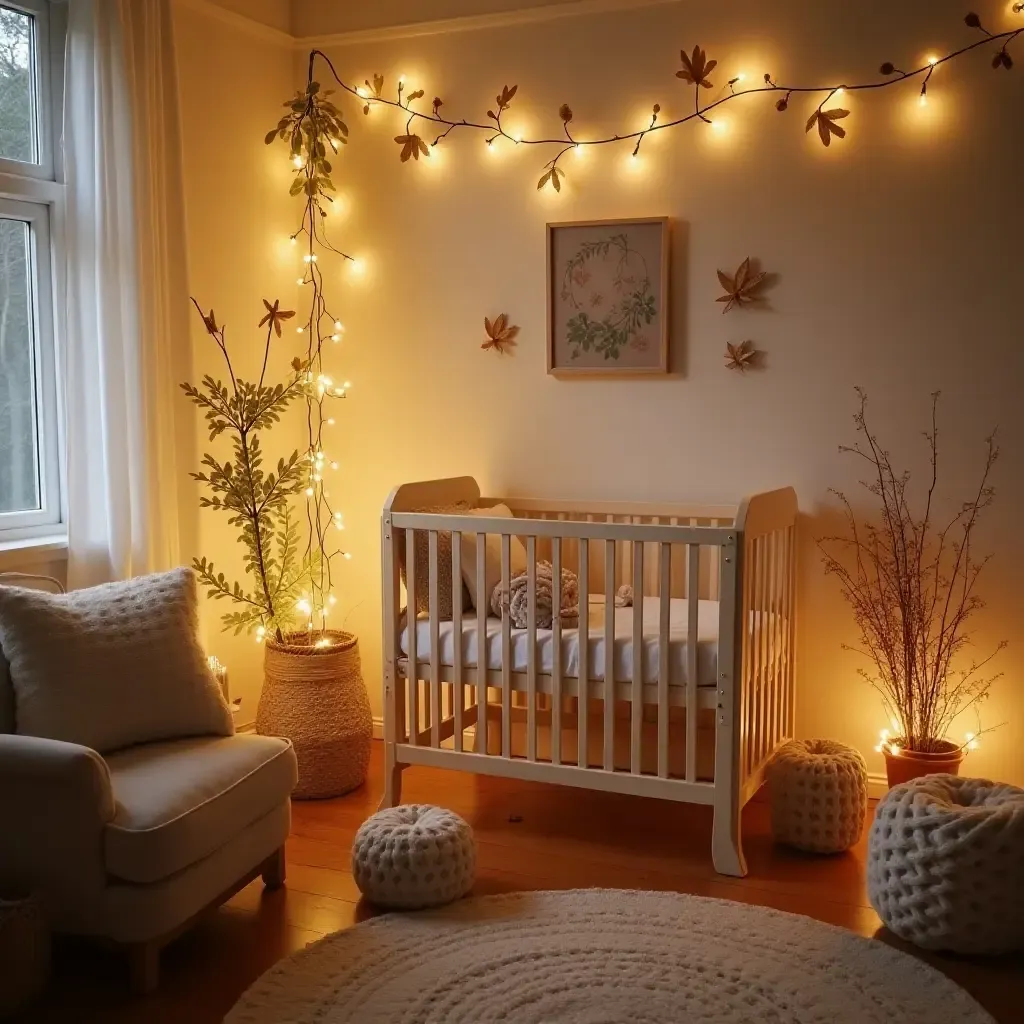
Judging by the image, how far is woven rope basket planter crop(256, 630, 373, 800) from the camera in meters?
3.54

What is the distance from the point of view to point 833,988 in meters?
2.36

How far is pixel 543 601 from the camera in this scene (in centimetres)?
320

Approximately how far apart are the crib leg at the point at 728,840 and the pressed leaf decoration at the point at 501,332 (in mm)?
1665

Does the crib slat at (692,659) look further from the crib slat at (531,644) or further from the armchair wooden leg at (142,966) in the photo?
the armchair wooden leg at (142,966)

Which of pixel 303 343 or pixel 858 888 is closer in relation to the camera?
pixel 858 888

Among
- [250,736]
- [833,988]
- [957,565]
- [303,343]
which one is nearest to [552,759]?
[250,736]

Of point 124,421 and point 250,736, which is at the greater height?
point 124,421

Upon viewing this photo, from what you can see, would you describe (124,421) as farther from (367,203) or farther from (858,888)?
(858,888)

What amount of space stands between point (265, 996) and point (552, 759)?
3.65 ft

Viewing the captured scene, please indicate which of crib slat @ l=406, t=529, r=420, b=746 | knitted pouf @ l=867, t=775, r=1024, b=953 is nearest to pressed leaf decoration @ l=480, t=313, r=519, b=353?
crib slat @ l=406, t=529, r=420, b=746

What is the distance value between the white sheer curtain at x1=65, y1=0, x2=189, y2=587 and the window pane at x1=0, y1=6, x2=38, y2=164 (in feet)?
0.49

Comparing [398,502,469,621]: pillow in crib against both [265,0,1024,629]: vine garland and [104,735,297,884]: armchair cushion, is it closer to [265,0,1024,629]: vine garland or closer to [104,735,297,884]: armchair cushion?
[265,0,1024,629]: vine garland

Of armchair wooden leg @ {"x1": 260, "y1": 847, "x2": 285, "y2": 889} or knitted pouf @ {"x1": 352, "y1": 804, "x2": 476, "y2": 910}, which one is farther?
armchair wooden leg @ {"x1": 260, "y1": 847, "x2": 285, "y2": 889}

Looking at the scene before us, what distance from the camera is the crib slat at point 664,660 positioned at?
9.65 ft
